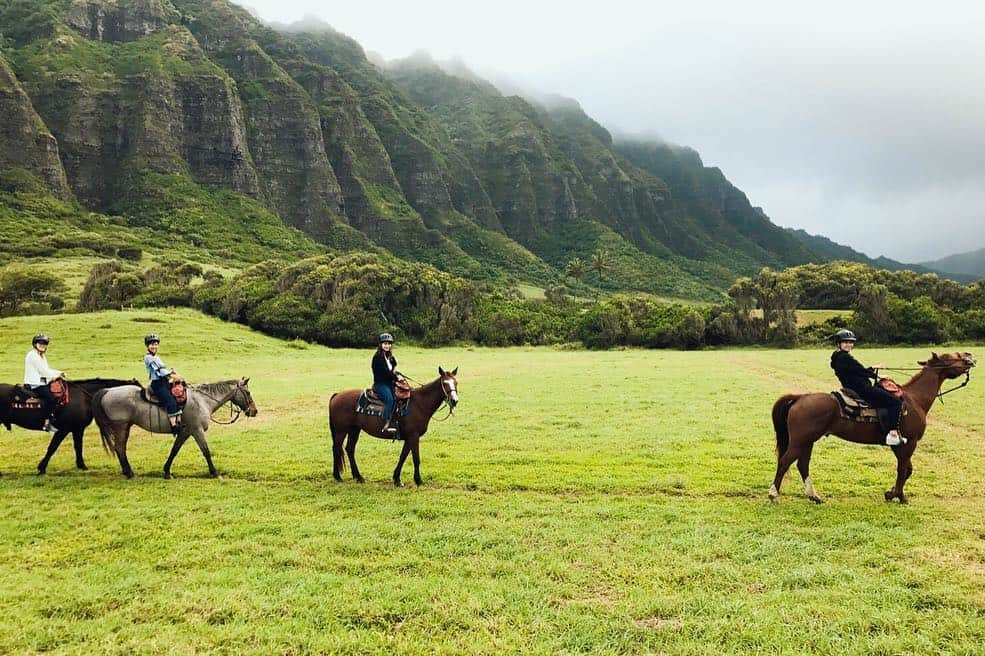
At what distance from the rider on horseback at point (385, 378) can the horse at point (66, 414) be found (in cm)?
662

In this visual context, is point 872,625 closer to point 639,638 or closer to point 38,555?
point 639,638

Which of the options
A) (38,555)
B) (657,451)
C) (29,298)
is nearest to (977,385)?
(657,451)

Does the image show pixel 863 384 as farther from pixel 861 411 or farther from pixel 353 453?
pixel 353 453

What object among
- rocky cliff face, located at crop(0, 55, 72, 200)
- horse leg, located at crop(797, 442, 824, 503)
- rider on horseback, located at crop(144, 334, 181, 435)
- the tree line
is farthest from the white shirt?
rocky cliff face, located at crop(0, 55, 72, 200)

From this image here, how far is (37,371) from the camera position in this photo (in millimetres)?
12688

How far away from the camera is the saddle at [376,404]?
12.2m

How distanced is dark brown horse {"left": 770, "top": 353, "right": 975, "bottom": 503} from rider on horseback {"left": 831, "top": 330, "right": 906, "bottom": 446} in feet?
1.00

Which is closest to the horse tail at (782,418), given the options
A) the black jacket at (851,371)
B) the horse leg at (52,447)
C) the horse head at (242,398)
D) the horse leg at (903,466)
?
the black jacket at (851,371)

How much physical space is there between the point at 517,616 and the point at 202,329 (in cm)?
5557

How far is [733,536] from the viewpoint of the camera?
8938 millimetres

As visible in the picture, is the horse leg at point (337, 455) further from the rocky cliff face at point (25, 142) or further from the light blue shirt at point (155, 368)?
the rocky cliff face at point (25, 142)

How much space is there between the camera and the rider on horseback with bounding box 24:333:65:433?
12.6 meters

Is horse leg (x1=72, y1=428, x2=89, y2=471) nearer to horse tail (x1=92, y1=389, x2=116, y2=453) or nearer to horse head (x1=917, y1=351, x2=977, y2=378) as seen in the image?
horse tail (x1=92, y1=389, x2=116, y2=453)

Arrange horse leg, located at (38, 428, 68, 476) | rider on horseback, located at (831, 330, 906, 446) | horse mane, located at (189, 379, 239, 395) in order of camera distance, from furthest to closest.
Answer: horse mane, located at (189, 379, 239, 395) → horse leg, located at (38, 428, 68, 476) → rider on horseback, located at (831, 330, 906, 446)
